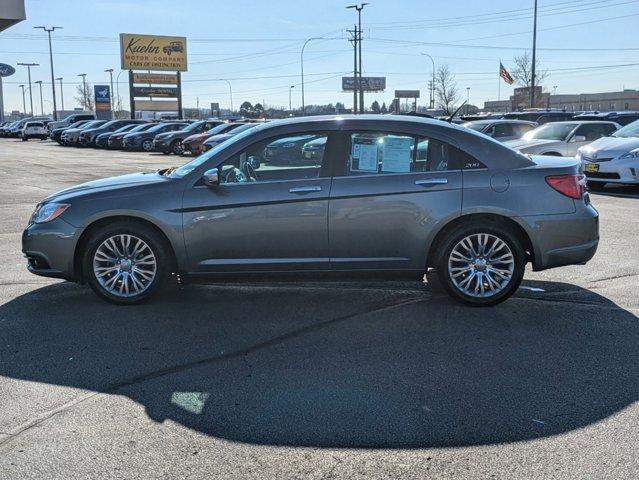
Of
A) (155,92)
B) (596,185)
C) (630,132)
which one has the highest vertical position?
(155,92)

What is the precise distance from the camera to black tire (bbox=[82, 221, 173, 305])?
5719mm

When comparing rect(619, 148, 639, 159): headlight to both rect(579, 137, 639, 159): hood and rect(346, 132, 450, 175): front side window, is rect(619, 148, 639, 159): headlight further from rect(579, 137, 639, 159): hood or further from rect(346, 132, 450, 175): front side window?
rect(346, 132, 450, 175): front side window

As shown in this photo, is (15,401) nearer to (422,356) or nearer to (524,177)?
(422,356)

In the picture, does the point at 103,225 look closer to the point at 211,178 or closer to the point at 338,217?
the point at 211,178

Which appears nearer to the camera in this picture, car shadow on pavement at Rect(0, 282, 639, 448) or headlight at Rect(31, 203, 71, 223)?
car shadow on pavement at Rect(0, 282, 639, 448)

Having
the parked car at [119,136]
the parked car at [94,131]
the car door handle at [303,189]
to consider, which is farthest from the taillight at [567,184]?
the parked car at [94,131]

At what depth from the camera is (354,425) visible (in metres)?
3.65

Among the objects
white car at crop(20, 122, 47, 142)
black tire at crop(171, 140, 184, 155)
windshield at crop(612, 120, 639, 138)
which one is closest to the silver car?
windshield at crop(612, 120, 639, 138)

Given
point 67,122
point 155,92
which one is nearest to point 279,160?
point 67,122

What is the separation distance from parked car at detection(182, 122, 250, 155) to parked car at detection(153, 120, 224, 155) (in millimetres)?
861

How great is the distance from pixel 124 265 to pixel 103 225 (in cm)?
40

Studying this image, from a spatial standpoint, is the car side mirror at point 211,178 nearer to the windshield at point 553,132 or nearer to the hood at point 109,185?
the hood at point 109,185

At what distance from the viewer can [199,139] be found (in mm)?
28141

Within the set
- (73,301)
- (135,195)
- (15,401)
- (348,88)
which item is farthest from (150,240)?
(348,88)
